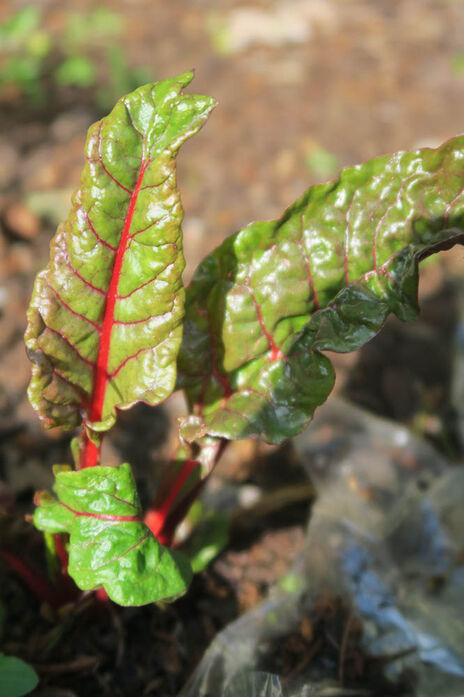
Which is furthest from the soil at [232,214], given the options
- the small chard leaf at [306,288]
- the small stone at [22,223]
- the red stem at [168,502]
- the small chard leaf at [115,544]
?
the small chard leaf at [306,288]

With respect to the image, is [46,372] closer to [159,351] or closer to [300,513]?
[159,351]

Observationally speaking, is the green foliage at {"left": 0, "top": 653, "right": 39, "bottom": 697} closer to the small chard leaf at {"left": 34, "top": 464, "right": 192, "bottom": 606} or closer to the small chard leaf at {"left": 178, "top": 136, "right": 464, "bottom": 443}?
the small chard leaf at {"left": 34, "top": 464, "right": 192, "bottom": 606}

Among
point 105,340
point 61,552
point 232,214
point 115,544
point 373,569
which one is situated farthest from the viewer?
point 232,214

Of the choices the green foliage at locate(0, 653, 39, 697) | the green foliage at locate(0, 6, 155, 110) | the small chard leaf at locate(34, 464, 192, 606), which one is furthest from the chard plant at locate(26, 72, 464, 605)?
the green foliage at locate(0, 6, 155, 110)

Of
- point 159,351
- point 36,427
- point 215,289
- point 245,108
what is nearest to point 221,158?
point 245,108

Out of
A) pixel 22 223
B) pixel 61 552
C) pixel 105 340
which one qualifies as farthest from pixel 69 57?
pixel 61 552

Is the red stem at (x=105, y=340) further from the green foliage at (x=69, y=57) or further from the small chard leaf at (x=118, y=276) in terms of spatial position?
the green foliage at (x=69, y=57)

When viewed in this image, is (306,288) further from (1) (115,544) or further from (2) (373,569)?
(2) (373,569)
